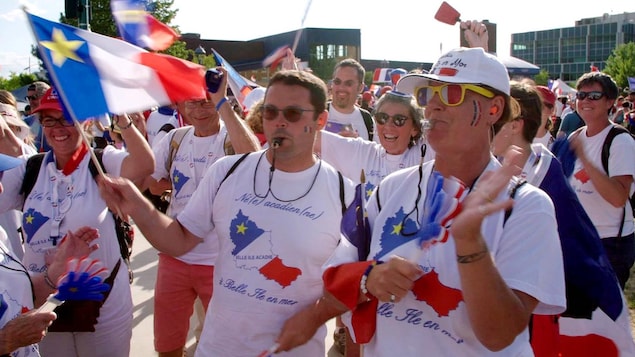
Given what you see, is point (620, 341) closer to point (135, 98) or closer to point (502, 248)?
point (502, 248)

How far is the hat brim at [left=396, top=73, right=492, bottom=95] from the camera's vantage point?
78.5 inches

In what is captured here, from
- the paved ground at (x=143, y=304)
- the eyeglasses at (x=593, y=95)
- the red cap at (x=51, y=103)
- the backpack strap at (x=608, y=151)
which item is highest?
the red cap at (x=51, y=103)

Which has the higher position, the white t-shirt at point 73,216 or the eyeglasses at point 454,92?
the eyeglasses at point 454,92

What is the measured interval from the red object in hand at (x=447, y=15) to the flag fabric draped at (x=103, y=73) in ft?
4.62

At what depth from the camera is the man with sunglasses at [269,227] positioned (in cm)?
254

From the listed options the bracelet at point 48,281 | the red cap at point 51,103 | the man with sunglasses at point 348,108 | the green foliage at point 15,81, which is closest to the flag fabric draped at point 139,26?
the red cap at point 51,103

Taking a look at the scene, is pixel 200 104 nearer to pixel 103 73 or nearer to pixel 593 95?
pixel 103 73

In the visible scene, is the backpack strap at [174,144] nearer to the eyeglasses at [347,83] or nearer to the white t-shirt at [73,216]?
the white t-shirt at [73,216]

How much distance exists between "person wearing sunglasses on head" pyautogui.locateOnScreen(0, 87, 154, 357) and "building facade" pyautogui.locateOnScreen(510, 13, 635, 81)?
119 metres

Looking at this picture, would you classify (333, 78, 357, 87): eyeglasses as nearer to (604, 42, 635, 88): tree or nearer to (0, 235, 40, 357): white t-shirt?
(0, 235, 40, 357): white t-shirt

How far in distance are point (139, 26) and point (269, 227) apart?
53.3 inches

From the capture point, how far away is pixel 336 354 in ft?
15.8

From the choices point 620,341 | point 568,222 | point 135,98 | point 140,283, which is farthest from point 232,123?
point 140,283

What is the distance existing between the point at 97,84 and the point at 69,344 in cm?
153
